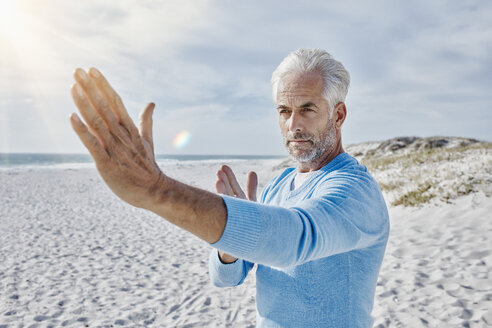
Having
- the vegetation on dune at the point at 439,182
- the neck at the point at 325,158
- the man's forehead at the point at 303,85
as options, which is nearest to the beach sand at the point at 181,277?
the vegetation on dune at the point at 439,182

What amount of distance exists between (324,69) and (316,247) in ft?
3.18

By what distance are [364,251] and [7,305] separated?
6153 mm

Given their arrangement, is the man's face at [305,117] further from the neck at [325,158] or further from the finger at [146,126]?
the finger at [146,126]

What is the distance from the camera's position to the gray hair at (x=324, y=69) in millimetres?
1650

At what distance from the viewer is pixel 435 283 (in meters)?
5.08

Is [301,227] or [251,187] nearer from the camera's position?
[301,227]

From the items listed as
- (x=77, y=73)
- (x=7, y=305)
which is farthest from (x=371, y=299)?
(x=7, y=305)

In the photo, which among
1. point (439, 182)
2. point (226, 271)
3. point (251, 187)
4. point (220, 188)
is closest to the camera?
point (220, 188)

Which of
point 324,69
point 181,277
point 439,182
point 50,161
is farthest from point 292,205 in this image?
point 50,161

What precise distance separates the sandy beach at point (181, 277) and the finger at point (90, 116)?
454cm

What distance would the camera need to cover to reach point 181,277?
6555 mm

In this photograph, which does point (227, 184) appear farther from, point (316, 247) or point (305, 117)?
point (316, 247)

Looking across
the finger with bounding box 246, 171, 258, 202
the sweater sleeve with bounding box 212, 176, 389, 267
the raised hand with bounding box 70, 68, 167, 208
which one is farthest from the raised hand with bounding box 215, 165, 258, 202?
the raised hand with bounding box 70, 68, 167, 208

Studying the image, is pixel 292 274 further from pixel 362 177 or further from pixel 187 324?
pixel 187 324
